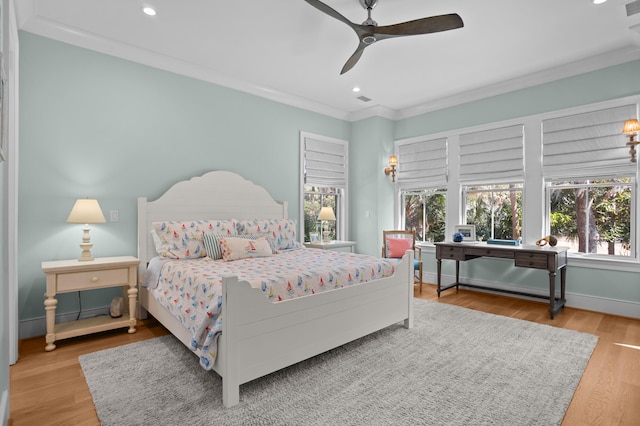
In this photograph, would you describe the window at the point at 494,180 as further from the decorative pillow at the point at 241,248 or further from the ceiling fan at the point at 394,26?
the decorative pillow at the point at 241,248

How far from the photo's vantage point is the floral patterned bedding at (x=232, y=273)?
2096mm

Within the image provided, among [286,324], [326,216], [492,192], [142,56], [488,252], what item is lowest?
[286,324]

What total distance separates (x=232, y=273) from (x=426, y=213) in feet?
12.6

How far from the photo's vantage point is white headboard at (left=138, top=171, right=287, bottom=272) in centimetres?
354

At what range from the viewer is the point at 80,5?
2.84 m

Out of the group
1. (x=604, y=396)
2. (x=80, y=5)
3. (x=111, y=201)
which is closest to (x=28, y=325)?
(x=111, y=201)

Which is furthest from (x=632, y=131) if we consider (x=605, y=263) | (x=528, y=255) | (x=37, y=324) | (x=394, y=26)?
(x=37, y=324)

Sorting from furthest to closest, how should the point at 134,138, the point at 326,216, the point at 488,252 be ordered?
the point at 326,216, the point at 488,252, the point at 134,138

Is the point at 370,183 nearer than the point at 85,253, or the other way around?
the point at 85,253

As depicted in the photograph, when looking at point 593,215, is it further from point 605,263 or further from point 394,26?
point 394,26

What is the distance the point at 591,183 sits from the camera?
13.0 ft

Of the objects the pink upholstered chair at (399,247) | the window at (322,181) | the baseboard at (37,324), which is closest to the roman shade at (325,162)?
the window at (322,181)

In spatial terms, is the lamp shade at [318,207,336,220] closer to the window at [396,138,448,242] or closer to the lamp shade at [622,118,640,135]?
the window at [396,138,448,242]

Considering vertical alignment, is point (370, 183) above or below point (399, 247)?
above
